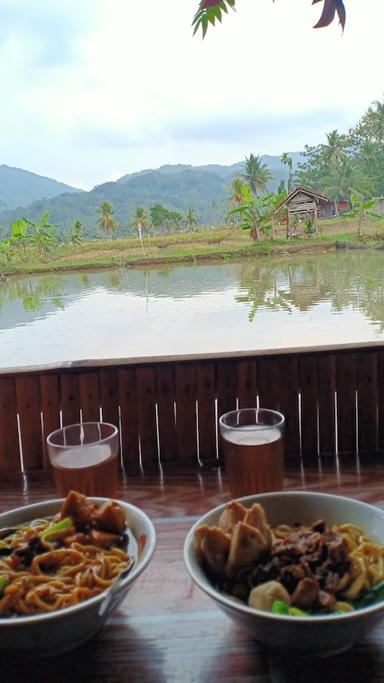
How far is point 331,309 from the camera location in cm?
1271

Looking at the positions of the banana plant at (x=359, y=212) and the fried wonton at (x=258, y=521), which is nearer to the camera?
the fried wonton at (x=258, y=521)

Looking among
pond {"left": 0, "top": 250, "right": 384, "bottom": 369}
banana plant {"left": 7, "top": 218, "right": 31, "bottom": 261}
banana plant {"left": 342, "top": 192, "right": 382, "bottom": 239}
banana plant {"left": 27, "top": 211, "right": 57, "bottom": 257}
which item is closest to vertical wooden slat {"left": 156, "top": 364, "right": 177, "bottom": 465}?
pond {"left": 0, "top": 250, "right": 384, "bottom": 369}

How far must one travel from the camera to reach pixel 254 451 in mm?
910

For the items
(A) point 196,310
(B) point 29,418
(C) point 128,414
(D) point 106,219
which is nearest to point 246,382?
(C) point 128,414

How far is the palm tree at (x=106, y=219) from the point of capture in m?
32.8

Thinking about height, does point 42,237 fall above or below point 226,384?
above

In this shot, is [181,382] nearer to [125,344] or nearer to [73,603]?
[73,603]

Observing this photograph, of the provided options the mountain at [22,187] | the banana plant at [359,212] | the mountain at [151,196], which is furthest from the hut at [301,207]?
the mountain at [22,187]

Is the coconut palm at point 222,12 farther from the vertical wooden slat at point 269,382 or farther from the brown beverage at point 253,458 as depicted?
the vertical wooden slat at point 269,382

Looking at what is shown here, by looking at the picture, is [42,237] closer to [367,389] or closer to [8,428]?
[8,428]

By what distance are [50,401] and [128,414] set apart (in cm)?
19

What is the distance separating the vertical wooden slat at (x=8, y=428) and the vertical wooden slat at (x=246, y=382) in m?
0.56

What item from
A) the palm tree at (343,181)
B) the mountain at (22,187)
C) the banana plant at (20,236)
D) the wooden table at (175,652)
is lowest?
the wooden table at (175,652)

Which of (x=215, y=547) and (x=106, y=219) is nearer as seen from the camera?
(x=215, y=547)
